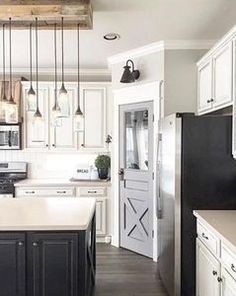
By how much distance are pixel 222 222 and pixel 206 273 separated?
41 cm

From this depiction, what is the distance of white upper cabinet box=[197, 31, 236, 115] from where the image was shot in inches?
113

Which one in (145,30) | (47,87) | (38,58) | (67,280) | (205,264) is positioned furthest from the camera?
(47,87)

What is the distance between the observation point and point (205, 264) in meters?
2.58

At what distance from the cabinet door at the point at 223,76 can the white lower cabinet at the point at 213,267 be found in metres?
1.14

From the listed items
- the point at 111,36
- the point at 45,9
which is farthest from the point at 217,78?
the point at 45,9

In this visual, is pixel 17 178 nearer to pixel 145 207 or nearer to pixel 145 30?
pixel 145 207

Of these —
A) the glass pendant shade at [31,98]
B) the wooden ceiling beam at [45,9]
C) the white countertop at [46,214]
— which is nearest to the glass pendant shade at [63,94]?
the glass pendant shade at [31,98]

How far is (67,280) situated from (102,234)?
2629 mm

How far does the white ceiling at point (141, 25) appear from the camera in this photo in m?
2.97

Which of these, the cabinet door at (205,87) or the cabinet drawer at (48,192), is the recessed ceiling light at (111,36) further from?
the cabinet drawer at (48,192)

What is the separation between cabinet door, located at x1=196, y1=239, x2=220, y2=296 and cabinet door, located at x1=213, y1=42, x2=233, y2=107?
50.1 inches

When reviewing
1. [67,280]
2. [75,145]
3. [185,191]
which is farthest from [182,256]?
[75,145]

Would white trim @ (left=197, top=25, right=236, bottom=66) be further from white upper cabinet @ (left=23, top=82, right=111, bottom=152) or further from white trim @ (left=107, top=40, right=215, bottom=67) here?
white upper cabinet @ (left=23, top=82, right=111, bottom=152)

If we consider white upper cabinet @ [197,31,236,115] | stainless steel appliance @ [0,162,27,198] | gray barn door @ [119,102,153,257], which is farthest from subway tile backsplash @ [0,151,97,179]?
white upper cabinet @ [197,31,236,115]
